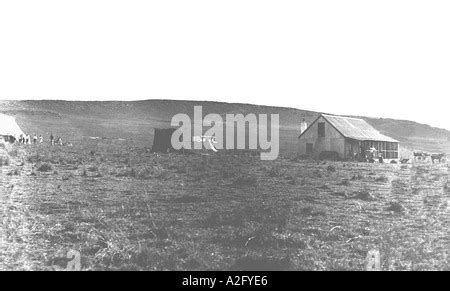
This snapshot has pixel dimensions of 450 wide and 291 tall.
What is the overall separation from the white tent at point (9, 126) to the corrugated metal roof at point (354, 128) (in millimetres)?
11059

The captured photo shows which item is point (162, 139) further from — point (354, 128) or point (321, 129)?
point (354, 128)

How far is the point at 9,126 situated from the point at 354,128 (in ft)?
42.0

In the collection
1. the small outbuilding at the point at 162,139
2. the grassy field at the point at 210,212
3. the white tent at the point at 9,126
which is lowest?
the grassy field at the point at 210,212

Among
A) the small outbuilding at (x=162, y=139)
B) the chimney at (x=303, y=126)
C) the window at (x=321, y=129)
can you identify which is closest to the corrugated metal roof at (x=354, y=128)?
the window at (x=321, y=129)

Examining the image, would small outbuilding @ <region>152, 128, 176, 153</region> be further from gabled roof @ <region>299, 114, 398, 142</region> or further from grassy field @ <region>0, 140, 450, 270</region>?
gabled roof @ <region>299, 114, 398, 142</region>

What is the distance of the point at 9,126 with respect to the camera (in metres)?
15.5

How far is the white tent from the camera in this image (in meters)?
14.7

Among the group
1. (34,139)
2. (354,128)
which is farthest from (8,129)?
(354,128)

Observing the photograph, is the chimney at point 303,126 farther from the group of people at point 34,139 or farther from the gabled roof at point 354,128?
the group of people at point 34,139

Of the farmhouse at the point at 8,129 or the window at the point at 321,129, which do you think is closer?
the farmhouse at the point at 8,129

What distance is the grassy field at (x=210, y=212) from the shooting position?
29.5 ft
